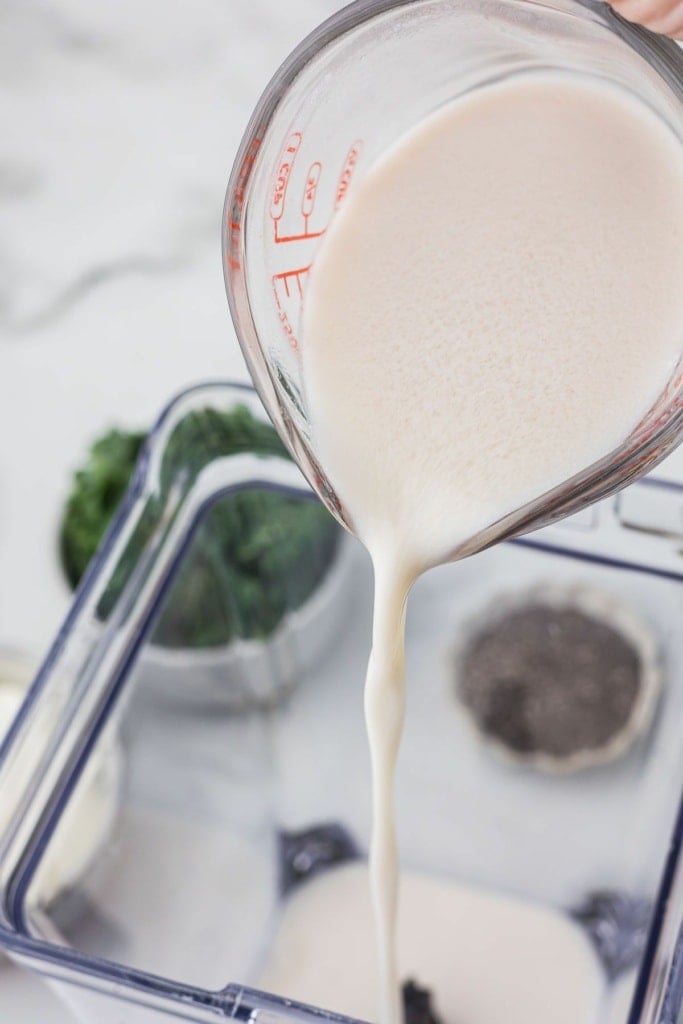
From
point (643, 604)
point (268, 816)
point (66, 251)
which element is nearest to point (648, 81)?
point (643, 604)

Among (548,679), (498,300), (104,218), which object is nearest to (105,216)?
(104,218)

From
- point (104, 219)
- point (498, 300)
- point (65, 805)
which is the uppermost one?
point (104, 219)

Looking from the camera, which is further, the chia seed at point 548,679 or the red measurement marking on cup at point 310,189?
the chia seed at point 548,679

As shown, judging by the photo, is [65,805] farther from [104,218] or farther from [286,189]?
[104,218]

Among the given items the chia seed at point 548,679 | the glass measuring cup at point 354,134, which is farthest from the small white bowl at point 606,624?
the glass measuring cup at point 354,134

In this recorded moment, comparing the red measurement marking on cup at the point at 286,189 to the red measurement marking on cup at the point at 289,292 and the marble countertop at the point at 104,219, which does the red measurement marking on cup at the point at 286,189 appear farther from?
the marble countertop at the point at 104,219

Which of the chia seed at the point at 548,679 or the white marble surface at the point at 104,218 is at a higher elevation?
the white marble surface at the point at 104,218

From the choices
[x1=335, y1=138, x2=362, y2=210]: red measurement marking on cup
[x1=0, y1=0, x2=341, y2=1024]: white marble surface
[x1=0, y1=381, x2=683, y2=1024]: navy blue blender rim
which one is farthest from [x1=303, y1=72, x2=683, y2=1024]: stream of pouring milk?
[x1=0, y1=0, x2=341, y2=1024]: white marble surface

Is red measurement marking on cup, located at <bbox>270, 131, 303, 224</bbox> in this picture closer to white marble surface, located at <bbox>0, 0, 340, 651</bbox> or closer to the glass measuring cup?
the glass measuring cup
